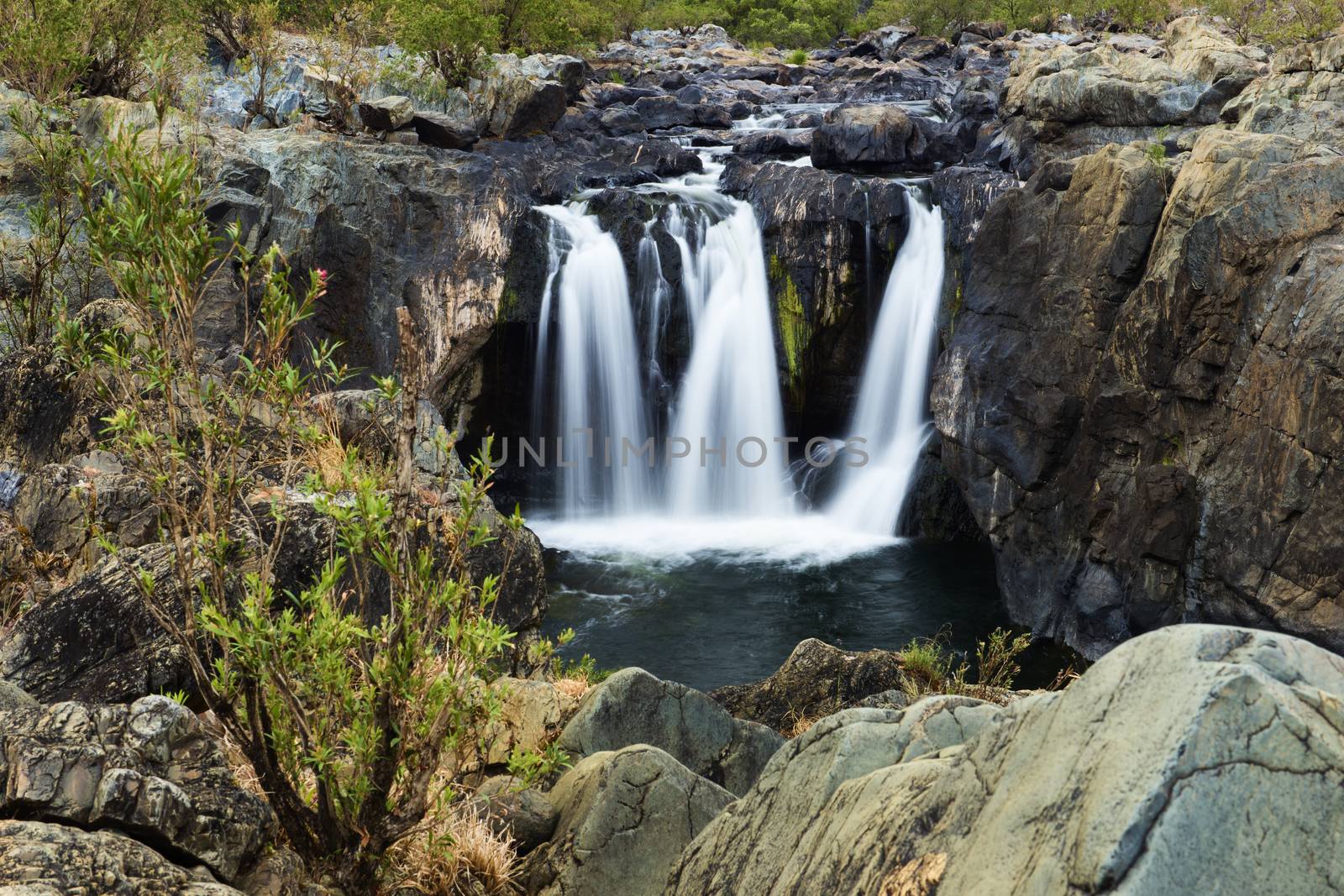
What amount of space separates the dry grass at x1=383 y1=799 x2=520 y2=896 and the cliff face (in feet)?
29.5

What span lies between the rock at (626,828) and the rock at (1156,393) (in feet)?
26.2

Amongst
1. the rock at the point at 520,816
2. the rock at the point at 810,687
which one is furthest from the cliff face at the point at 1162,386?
the rock at the point at 520,816

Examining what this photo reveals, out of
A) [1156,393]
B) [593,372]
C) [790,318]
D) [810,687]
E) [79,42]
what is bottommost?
[810,687]

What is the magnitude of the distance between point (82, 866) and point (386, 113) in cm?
1995

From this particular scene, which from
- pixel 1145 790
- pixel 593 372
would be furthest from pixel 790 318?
pixel 1145 790

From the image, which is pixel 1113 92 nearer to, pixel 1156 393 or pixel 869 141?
pixel 869 141

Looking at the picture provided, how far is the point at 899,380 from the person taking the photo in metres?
19.4

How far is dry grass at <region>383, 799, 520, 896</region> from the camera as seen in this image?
5371mm

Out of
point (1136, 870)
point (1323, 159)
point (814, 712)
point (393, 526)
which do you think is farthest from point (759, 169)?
point (1136, 870)

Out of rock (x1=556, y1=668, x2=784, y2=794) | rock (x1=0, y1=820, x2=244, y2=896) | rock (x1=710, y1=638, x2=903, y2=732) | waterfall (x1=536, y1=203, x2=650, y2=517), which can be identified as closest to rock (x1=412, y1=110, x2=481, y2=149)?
waterfall (x1=536, y1=203, x2=650, y2=517)

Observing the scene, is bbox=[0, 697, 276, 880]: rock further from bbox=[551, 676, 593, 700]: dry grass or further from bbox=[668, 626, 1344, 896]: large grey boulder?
bbox=[551, 676, 593, 700]: dry grass

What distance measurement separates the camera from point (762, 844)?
425 centimetres

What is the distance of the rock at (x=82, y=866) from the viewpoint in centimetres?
360

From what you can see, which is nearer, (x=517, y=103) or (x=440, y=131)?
(x=440, y=131)
